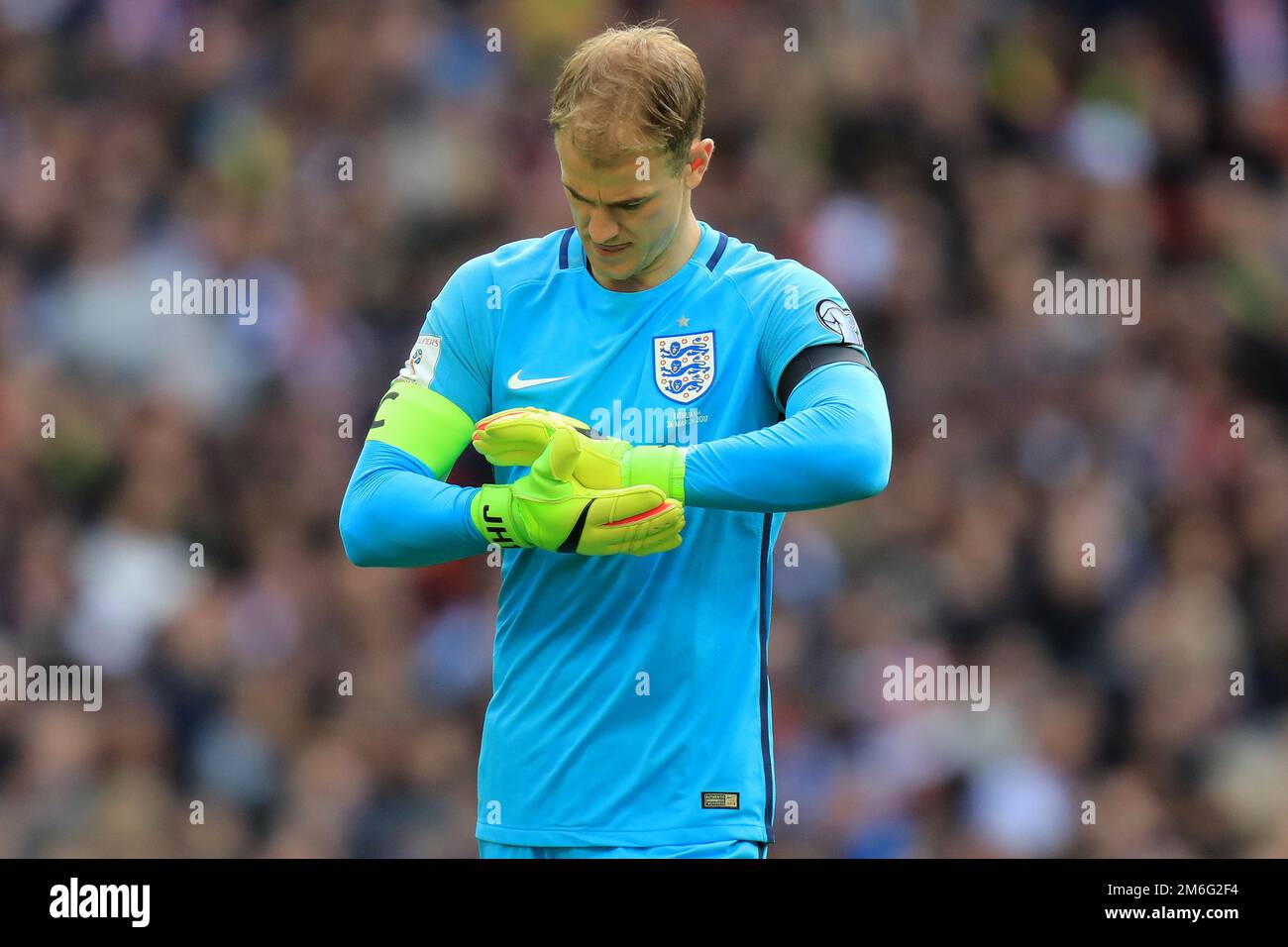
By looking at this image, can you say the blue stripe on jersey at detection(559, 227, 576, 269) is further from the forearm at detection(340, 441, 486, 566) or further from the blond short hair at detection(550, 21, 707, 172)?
the forearm at detection(340, 441, 486, 566)

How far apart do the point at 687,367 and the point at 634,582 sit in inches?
17.2

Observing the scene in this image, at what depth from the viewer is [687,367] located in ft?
10.9

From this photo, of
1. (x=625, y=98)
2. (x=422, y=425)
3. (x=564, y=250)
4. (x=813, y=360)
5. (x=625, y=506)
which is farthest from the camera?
(x=564, y=250)

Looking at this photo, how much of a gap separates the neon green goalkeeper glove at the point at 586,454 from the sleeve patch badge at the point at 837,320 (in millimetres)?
396

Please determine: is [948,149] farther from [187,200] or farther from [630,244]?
[630,244]

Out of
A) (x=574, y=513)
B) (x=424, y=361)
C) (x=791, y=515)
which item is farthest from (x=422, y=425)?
(x=791, y=515)

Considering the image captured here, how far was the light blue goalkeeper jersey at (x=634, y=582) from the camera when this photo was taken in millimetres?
3195

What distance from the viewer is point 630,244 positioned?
10.7 ft

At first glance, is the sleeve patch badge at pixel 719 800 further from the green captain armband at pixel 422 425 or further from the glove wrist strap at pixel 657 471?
the green captain armband at pixel 422 425

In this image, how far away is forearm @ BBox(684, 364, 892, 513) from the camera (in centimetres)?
308

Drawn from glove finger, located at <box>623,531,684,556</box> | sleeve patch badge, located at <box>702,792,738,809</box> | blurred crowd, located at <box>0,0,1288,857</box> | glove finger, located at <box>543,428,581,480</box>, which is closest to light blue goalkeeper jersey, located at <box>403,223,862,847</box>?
sleeve patch badge, located at <box>702,792,738,809</box>

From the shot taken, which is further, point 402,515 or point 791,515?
point 791,515

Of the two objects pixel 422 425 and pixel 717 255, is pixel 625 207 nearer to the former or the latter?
pixel 717 255
